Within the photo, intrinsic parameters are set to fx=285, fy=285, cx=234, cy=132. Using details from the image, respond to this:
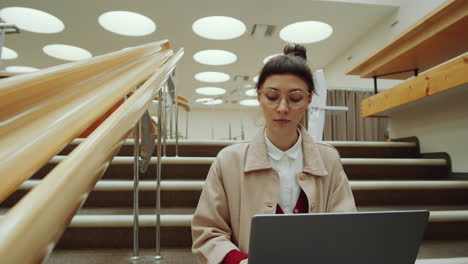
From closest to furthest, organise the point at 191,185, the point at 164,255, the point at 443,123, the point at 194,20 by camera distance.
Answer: the point at 164,255 < the point at 191,185 < the point at 443,123 < the point at 194,20

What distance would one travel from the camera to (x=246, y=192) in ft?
2.92

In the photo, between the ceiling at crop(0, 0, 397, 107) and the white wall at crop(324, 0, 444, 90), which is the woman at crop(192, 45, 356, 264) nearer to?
the white wall at crop(324, 0, 444, 90)

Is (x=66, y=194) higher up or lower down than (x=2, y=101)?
lower down

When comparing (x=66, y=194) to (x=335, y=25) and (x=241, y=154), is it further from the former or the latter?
(x=335, y=25)

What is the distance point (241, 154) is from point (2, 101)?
64 centimetres

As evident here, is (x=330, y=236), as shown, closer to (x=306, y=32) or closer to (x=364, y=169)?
(x=364, y=169)

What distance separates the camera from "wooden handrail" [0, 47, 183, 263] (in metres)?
0.30

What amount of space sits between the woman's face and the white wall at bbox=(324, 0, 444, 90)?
2710mm

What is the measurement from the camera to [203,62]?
280 inches

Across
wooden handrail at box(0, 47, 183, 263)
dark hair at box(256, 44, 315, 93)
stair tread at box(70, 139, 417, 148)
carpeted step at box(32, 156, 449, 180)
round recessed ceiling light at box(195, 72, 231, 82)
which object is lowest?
carpeted step at box(32, 156, 449, 180)

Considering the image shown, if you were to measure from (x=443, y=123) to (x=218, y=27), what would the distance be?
441cm

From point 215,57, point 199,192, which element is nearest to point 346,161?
point 199,192

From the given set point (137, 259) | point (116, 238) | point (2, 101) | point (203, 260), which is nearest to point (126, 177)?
point (116, 238)

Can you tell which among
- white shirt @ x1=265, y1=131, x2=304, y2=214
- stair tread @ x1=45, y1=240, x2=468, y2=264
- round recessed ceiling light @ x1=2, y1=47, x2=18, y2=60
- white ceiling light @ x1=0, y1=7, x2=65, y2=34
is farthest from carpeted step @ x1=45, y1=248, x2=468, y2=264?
round recessed ceiling light @ x1=2, y1=47, x2=18, y2=60
